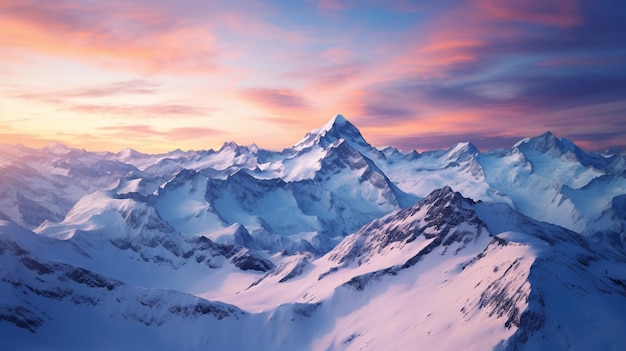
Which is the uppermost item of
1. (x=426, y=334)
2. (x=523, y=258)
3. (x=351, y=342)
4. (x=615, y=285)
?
(x=523, y=258)

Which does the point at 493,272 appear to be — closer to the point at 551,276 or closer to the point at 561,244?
the point at 551,276

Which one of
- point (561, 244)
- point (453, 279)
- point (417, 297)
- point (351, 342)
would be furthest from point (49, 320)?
point (561, 244)

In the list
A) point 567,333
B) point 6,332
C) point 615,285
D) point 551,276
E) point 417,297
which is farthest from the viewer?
point 417,297

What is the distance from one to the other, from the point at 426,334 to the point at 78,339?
412 ft

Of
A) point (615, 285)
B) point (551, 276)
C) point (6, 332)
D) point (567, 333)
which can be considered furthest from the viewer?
point (6, 332)

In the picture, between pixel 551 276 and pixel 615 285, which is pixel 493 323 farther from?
pixel 615 285

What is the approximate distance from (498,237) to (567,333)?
2027 inches

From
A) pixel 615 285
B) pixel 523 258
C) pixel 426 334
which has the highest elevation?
pixel 523 258

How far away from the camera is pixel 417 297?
186750mm

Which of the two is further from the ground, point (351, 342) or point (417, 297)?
point (417, 297)

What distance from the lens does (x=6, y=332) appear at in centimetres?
17488

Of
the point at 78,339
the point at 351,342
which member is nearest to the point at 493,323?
the point at 351,342

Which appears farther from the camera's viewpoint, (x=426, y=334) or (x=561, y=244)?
(x=561, y=244)

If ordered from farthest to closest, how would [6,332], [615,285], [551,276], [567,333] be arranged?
[6,332]
[615,285]
[551,276]
[567,333]
